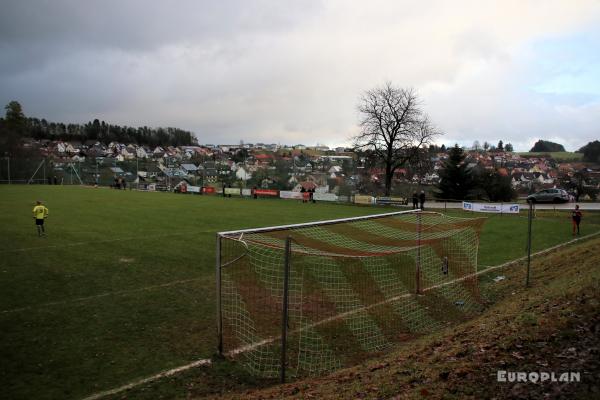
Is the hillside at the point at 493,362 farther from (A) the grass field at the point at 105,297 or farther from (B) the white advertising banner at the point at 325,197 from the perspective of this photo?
(B) the white advertising banner at the point at 325,197

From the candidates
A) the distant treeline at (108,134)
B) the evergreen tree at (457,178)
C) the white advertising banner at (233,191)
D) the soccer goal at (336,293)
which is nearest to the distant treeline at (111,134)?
the distant treeline at (108,134)

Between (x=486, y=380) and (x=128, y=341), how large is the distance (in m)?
6.87

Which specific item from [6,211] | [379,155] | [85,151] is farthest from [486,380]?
[85,151]

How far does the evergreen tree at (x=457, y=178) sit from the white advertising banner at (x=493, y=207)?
1509cm

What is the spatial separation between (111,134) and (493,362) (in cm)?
18807

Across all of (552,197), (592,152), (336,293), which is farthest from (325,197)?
(592,152)

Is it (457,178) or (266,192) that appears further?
(457,178)

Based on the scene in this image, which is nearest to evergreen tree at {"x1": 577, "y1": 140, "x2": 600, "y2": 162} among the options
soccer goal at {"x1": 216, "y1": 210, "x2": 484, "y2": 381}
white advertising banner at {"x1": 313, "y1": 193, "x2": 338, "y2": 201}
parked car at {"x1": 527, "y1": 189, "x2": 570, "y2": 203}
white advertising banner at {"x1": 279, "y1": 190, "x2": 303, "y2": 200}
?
parked car at {"x1": 527, "y1": 189, "x2": 570, "y2": 203}

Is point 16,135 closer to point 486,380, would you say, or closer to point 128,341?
point 128,341

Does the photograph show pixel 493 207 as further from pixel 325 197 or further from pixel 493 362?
pixel 493 362

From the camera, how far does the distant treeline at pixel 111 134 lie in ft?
533

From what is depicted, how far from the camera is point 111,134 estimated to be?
174m

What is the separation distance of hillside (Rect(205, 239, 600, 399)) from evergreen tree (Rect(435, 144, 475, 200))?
44629 millimetres

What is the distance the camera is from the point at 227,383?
7258 mm
